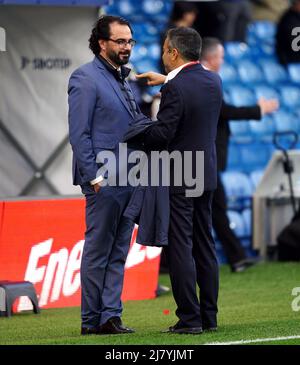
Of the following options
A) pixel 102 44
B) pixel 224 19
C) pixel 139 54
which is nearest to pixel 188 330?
pixel 102 44

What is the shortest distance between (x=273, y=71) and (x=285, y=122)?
1618 millimetres

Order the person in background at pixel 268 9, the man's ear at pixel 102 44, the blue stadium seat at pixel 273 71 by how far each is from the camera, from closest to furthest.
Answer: the man's ear at pixel 102 44 < the blue stadium seat at pixel 273 71 < the person in background at pixel 268 9

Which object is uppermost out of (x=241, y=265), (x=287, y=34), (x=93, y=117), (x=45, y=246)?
(x=287, y=34)

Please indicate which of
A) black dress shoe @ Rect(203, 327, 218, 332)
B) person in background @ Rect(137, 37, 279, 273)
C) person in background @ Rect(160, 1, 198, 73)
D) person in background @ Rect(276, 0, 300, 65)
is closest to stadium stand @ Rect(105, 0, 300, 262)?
person in background @ Rect(276, 0, 300, 65)

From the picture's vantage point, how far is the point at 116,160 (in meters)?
8.18

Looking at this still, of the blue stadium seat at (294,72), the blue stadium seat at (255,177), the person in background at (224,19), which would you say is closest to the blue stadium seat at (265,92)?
the blue stadium seat at (294,72)

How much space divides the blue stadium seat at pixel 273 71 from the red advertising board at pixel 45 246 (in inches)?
316

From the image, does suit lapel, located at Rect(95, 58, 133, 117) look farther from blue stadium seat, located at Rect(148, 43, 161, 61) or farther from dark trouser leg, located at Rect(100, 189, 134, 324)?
blue stadium seat, located at Rect(148, 43, 161, 61)

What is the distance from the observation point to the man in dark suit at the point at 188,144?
778 cm

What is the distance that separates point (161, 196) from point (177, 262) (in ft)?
1.45

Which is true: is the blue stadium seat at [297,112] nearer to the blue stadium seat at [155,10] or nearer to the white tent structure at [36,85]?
the blue stadium seat at [155,10]

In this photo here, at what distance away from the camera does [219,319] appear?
919 cm

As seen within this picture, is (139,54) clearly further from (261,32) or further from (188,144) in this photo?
(188,144)

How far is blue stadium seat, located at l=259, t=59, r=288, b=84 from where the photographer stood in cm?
1786
